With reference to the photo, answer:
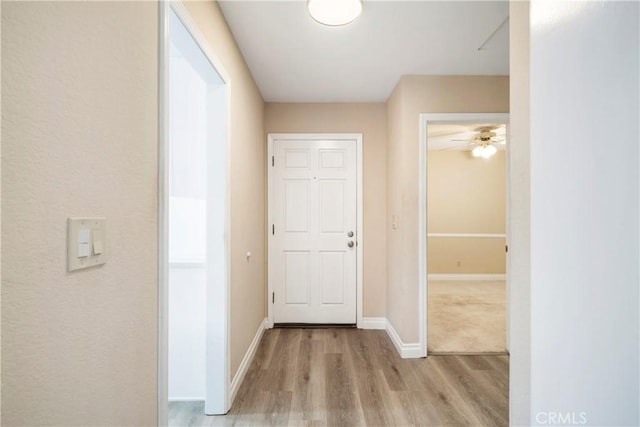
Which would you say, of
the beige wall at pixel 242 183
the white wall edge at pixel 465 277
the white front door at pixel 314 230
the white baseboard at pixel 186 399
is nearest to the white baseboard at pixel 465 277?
the white wall edge at pixel 465 277

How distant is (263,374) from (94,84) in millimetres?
2243

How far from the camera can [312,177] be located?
11.5ft

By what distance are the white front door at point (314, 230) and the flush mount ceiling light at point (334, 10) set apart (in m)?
1.69

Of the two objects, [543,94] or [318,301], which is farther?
[318,301]

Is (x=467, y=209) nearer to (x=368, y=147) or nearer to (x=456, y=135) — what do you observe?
(x=456, y=135)

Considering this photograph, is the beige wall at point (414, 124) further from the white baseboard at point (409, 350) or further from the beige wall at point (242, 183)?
the beige wall at point (242, 183)

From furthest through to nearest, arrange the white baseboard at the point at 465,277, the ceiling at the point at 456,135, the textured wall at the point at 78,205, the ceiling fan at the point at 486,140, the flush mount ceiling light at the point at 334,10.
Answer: the white baseboard at the point at 465,277
the ceiling fan at the point at 486,140
the ceiling at the point at 456,135
the flush mount ceiling light at the point at 334,10
the textured wall at the point at 78,205

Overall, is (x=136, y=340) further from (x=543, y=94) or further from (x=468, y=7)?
(x=468, y=7)

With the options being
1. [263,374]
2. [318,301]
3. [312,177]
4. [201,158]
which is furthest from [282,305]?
[201,158]

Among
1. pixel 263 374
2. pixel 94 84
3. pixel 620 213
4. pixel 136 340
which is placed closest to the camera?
pixel 620 213

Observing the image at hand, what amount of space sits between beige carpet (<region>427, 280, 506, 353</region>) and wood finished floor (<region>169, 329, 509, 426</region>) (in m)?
0.26

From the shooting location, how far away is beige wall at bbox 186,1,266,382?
1.87 m

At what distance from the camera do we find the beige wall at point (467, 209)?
5957 mm

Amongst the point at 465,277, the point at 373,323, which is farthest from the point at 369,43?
the point at 465,277
